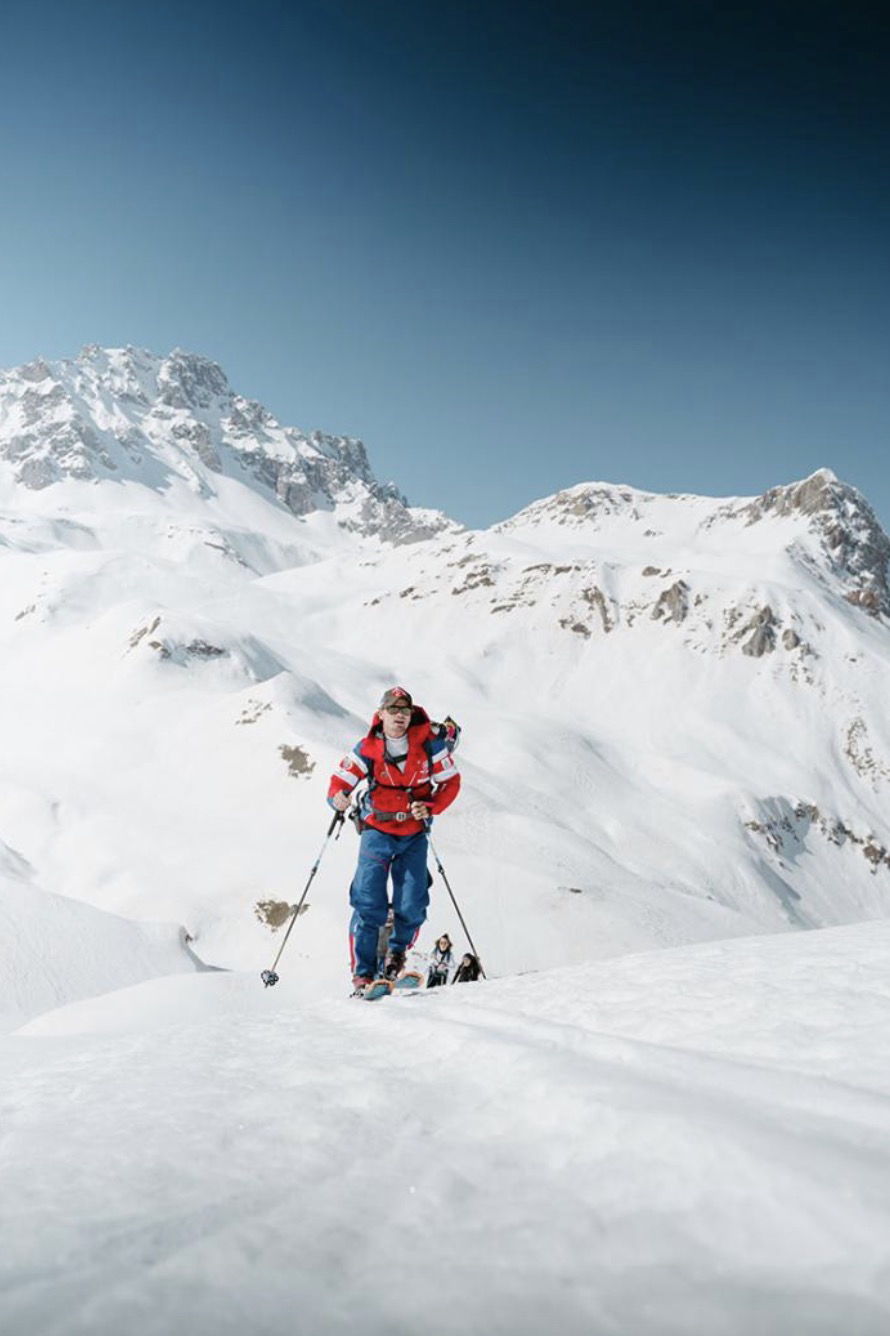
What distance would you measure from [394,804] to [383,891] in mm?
1099

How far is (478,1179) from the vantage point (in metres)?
2.39

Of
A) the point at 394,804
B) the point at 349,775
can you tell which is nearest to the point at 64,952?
the point at 349,775

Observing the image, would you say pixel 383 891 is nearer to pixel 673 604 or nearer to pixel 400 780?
pixel 400 780

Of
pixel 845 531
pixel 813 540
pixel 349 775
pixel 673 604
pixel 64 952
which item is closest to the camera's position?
pixel 349 775

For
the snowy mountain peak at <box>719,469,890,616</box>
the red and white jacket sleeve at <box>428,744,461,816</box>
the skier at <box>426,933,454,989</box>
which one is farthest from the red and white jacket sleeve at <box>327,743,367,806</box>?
the snowy mountain peak at <box>719,469,890,616</box>

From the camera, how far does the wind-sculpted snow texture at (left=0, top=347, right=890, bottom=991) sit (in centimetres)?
4025

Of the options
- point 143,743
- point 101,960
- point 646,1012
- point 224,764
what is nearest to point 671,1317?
point 646,1012

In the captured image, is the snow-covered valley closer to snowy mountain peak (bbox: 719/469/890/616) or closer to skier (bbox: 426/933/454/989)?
skier (bbox: 426/933/454/989)

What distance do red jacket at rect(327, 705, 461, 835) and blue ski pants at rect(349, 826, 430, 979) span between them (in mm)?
191

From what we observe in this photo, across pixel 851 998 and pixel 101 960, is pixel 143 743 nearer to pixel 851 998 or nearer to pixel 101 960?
pixel 101 960

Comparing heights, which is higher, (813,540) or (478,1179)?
(813,540)

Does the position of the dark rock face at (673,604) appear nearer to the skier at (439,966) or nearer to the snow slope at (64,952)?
the snow slope at (64,952)

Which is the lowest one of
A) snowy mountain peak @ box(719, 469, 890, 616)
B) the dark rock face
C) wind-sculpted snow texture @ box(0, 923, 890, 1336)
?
wind-sculpted snow texture @ box(0, 923, 890, 1336)

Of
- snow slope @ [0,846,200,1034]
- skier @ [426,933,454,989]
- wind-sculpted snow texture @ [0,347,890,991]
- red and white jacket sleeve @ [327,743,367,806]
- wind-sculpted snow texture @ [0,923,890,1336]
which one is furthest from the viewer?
wind-sculpted snow texture @ [0,347,890,991]
